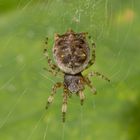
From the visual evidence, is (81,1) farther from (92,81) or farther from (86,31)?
(92,81)

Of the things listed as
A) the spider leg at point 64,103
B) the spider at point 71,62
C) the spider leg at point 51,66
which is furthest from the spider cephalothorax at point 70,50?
the spider leg at point 64,103

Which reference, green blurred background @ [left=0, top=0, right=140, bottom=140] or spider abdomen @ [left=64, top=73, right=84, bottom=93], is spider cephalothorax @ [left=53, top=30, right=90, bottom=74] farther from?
green blurred background @ [left=0, top=0, right=140, bottom=140]

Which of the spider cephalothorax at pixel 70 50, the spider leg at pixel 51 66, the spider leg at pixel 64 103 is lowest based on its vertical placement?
the spider leg at pixel 64 103

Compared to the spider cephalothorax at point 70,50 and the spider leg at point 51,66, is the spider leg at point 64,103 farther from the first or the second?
the spider cephalothorax at point 70,50

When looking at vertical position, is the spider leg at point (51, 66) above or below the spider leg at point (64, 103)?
above

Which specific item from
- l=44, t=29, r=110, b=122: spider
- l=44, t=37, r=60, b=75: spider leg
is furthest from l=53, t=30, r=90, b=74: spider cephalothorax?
l=44, t=37, r=60, b=75: spider leg

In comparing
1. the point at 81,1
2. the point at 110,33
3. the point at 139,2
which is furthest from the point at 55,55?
the point at 139,2

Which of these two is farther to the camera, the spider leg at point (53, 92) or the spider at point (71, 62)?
the spider leg at point (53, 92)
